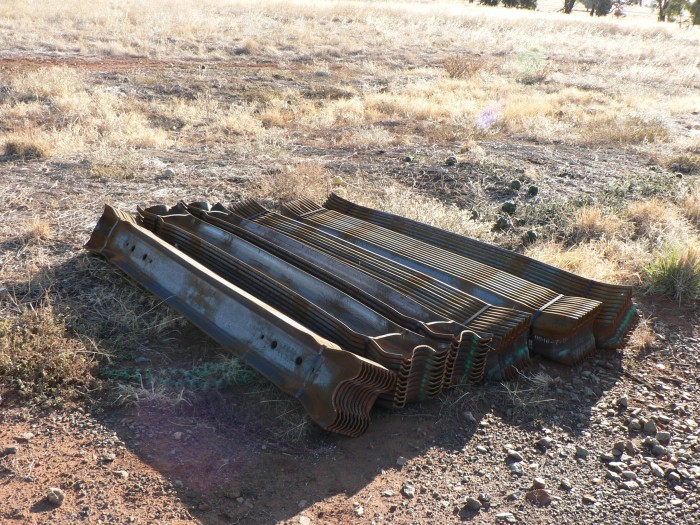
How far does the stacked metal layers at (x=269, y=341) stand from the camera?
3.55m

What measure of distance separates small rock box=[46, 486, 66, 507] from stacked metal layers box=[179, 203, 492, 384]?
2.25 meters

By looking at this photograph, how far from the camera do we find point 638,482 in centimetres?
352

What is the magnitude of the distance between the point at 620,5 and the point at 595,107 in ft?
158

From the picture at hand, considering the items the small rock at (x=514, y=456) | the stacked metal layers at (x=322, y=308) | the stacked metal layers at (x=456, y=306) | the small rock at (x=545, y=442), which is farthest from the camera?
the stacked metal layers at (x=456, y=306)

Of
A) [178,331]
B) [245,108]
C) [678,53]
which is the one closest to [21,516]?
[178,331]

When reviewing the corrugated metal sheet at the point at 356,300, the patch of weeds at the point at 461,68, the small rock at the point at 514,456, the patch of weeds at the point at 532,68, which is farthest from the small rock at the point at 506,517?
the patch of weeds at the point at 461,68

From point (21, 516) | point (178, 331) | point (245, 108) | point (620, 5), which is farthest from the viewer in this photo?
point (620, 5)

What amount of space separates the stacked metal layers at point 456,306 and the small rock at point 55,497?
7.79 ft

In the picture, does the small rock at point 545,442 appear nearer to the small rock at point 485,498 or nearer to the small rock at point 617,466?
the small rock at point 617,466

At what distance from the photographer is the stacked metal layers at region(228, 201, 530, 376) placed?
4.31 m

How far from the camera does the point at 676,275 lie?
5742 millimetres

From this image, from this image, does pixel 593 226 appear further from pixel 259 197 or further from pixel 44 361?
pixel 44 361

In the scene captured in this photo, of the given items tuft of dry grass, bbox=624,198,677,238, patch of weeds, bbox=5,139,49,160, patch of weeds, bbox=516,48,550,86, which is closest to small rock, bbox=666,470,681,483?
tuft of dry grass, bbox=624,198,677,238

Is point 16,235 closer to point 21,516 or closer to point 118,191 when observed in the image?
point 118,191
